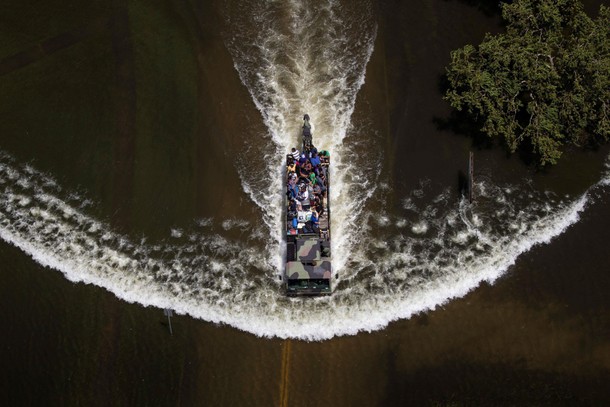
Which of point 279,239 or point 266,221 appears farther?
point 266,221

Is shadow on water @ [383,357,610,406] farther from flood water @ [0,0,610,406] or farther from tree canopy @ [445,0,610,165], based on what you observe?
tree canopy @ [445,0,610,165]

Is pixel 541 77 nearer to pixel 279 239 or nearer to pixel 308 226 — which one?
pixel 308 226

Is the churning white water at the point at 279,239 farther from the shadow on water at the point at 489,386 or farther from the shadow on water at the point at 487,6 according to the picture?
the shadow on water at the point at 487,6

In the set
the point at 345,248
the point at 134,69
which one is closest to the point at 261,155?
the point at 345,248

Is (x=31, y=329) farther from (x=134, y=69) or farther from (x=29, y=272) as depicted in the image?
(x=134, y=69)

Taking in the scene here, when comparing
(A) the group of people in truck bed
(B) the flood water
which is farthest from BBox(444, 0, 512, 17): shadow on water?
(A) the group of people in truck bed

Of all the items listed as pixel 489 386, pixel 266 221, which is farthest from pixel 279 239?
pixel 489 386
